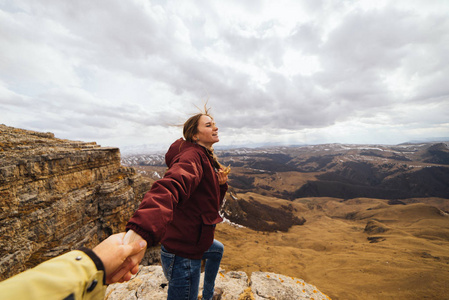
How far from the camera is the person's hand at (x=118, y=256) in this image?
3.57 ft

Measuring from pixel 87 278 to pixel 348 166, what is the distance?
119507mm

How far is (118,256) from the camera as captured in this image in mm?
1124

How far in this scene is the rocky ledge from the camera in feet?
14.7

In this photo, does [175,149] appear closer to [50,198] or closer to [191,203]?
[191,203]

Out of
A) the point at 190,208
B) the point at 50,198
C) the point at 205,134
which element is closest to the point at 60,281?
the point at 190,208

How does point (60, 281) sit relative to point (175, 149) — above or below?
below

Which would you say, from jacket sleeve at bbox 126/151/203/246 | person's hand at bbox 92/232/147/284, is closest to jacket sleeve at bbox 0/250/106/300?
person's hand at bbox 92/232/147/284

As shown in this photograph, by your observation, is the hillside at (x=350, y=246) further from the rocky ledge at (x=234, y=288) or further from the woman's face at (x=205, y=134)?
the woman's face at (x=205, y=134)

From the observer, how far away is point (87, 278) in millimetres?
976

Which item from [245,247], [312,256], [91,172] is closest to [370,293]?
[312,256]

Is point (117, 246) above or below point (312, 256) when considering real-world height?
above

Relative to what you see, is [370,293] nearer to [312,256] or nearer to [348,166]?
[312,256]

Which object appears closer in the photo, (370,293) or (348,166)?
(370,293)

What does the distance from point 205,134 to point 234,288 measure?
4.75 metres
